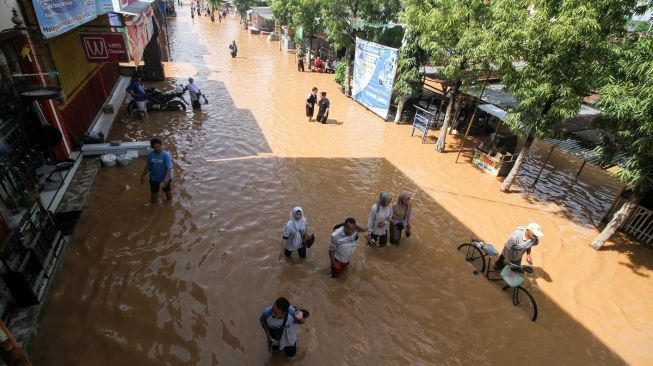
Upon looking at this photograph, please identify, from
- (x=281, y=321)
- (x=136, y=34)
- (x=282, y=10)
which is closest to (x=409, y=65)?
(x=136, y=34)

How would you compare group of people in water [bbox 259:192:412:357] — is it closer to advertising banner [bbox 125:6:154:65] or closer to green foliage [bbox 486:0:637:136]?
green foliage [bbox 486:0:637:136]

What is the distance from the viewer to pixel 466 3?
10.3 meters

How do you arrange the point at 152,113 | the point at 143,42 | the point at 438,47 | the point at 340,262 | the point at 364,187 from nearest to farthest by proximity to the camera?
1. the point at 340,262
2. the point at 364,187
3. the point at 438,47
4. the point at 143,42
5. the point at 152,113

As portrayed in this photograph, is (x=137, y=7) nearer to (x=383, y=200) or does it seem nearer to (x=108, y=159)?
(x=108, y=159)

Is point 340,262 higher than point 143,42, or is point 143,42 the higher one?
point 143,42

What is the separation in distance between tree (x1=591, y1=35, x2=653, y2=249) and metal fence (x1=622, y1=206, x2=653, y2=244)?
163 cm

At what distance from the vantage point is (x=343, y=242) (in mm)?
6000

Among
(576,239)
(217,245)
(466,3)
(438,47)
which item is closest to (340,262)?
(217,245)

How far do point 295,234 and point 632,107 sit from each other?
727cm

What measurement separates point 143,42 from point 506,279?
1349 centimetres

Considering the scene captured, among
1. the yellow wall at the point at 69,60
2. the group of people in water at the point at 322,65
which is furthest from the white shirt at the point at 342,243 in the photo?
the group of people in water at the point at 322,65

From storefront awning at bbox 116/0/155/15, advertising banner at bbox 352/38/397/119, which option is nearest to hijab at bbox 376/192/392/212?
advertising banner at bbox 352/38/397/119

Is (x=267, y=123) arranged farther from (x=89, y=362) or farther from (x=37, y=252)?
(x=89, y=362)

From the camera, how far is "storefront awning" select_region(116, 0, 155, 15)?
1233cm
